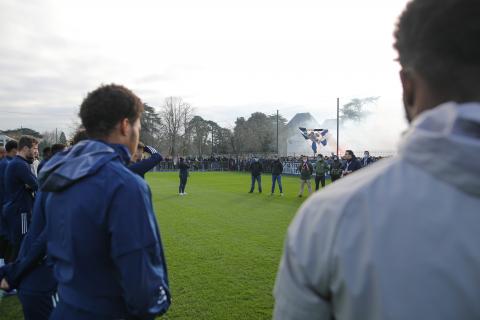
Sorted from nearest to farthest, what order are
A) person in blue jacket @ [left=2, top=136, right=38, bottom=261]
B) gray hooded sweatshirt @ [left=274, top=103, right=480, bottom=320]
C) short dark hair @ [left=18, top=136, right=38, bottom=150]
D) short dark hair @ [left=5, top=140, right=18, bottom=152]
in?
gray hooded sweatshirt @ [left=274, top=103, right=480, bottom=320] → person in blue jacket @ [left=2, top=136, right=38, bottom=261] → short dark hair @ [left=18, top=136, right=38, bottom=150] → short dark hair @ [left=5, top=140, right=18, bottom=152]

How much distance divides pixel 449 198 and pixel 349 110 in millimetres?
69617

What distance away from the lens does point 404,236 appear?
0.87 meters

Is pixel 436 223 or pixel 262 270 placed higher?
pixel 436 223

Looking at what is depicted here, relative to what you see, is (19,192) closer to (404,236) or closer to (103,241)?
(103,241)

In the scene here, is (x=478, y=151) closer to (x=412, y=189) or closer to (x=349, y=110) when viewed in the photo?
(x=412, y=189)

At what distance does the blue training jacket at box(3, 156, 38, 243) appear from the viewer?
17.4ft

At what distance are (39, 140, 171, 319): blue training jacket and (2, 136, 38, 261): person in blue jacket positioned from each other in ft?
13.1

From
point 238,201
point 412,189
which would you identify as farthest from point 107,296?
point 238,201

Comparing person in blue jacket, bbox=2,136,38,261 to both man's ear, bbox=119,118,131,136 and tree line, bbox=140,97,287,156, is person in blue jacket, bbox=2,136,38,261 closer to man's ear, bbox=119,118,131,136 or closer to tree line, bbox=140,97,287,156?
man's ear, bbox=119,118,131,136

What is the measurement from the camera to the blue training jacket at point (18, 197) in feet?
17.4

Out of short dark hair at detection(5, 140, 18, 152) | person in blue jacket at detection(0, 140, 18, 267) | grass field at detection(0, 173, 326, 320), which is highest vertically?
A: short dark hair at detection(5, 140, 18, 152)

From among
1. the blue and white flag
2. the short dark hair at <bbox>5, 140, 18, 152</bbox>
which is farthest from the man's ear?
the blue and white flag

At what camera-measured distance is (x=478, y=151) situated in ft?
2.72

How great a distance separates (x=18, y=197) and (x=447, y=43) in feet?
19.7
